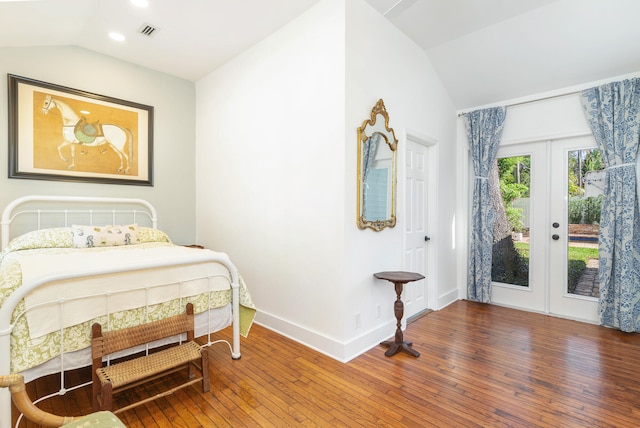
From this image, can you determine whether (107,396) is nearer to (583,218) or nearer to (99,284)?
(99,284)

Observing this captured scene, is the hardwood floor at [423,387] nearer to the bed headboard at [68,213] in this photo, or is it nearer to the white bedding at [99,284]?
the white bedding at [99,284]

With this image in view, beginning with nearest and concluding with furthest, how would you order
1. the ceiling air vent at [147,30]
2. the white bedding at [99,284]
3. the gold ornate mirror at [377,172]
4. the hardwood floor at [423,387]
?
the white bedding at [99,284], the hardwood floor at [423,387], the gold ornate mirror at [377,172], the ceiling air vent at [147,30]

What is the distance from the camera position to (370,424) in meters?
1.79

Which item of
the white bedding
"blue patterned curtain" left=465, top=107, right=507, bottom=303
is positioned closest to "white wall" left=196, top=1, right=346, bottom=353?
the white bedding

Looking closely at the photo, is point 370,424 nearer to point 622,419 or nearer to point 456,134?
point 622,419

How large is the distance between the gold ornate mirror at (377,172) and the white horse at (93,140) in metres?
2.88

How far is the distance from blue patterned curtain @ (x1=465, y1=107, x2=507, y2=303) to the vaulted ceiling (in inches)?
14.8

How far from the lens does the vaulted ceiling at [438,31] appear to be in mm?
2727

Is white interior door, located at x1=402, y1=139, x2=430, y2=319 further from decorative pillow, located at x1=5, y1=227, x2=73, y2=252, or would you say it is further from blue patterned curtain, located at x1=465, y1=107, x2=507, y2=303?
decorative pillow, located at x1=5, y1=227, x2=73, y2=252

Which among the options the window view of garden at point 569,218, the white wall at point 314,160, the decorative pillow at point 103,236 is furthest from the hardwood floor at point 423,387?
the decorative pillow at point 103,236

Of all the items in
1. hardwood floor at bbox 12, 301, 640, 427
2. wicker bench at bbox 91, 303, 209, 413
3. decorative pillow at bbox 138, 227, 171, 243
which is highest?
decorative pillow at bbox 138, 227, 171, 243

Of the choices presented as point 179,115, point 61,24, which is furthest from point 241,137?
point 61,24

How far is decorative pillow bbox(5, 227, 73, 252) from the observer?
9.06 ft

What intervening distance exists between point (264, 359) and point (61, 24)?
11.4 feet
